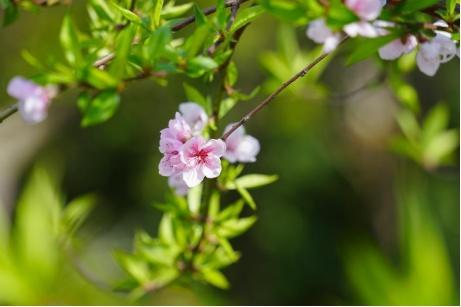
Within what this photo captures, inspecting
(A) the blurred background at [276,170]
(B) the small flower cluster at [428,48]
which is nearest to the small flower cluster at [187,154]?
(B) the small flower cluster at [428,48]

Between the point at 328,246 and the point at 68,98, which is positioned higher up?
the point at 68,98

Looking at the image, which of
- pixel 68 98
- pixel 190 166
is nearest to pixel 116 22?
pixel 190 166

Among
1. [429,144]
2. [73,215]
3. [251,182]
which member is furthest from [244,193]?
[429,144]

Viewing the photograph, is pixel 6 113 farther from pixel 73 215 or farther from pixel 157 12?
pixel 73 215

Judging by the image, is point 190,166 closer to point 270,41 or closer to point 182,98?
point 182,98

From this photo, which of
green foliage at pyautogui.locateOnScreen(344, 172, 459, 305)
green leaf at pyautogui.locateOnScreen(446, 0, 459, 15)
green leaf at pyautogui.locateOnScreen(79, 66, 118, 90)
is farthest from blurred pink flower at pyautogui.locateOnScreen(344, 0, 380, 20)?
green foliage at pyautogui.locateOnScreen(344, 172, 459, 305)
